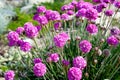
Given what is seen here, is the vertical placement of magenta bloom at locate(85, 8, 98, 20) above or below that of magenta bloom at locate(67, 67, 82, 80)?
above

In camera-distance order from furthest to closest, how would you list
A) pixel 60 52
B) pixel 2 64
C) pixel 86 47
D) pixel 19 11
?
pixel 19 11
pixel 2 64
pixel 60 52
pixel 86 47

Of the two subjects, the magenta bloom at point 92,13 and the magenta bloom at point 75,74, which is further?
the magenta bloom at point 92,13

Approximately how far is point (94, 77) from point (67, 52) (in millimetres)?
605

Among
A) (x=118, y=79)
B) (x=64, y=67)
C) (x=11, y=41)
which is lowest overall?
(x=118, y=79)

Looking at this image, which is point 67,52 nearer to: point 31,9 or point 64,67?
point 64,67

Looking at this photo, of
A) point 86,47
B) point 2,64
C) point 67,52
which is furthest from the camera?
point 2,64

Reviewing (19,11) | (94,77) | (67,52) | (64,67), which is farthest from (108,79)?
(19,11)

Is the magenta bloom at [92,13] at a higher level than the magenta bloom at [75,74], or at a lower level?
higher

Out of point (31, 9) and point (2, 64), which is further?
point (31, 9)

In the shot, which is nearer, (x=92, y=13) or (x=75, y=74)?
(x=75, y=74)

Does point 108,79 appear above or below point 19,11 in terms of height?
above

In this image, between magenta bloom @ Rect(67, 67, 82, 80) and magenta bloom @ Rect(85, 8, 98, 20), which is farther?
magenta bloom @ Rect(85, 8, 98, 20)

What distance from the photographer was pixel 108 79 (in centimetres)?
385

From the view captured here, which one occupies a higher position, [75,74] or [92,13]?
[92,13]
